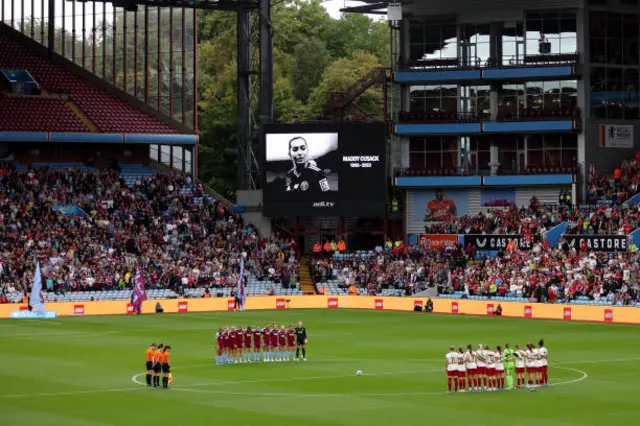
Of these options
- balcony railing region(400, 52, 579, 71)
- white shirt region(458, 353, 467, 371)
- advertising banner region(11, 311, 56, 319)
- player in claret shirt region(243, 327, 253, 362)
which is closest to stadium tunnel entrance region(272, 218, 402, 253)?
balcony railing region(400, 52, 579, 71)

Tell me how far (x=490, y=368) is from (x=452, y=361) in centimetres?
128


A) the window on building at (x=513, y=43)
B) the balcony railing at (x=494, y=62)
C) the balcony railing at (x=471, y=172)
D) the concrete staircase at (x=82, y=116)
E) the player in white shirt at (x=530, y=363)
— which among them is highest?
the window on building at (x=513, y=43)

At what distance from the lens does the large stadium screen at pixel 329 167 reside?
286 ft

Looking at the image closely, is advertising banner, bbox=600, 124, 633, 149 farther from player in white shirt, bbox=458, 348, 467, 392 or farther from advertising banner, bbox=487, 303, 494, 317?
player in white shirt, bbox=458, 348, 467, 392

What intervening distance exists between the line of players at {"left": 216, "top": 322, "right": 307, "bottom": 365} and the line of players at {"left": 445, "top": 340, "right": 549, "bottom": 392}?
10269 mm

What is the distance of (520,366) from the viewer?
40.5 metres

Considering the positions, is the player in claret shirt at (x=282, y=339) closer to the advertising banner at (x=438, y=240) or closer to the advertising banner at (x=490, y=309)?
the advertising banner at (x=490, y=309)

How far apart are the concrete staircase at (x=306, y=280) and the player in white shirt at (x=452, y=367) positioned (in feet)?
150

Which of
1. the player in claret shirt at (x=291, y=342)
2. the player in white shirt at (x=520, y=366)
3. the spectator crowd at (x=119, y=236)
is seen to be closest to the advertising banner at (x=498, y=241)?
the spectator crowd at (x=119, y=236)

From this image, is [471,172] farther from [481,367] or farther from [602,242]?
[481,367]

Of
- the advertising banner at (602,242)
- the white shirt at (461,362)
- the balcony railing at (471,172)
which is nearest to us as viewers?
the white shirt at (461,362)

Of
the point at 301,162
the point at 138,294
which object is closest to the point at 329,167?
the point at 301,162

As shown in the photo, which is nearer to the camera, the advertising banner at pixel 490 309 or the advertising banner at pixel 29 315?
the advertising banner at pixel 29 315

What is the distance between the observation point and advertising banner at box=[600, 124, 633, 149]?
90.8 m
